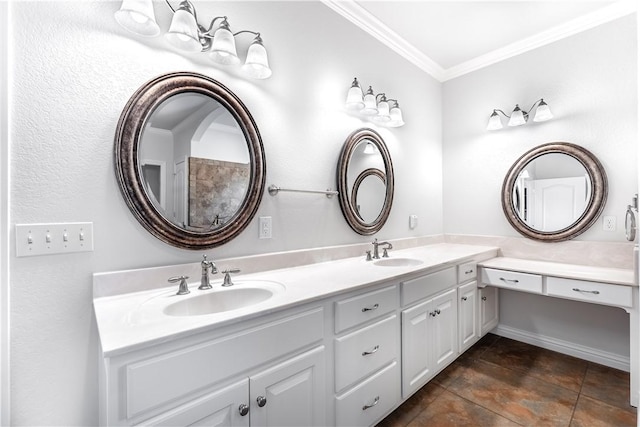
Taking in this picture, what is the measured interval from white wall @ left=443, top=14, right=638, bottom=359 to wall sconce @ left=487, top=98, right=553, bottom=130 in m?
0.09

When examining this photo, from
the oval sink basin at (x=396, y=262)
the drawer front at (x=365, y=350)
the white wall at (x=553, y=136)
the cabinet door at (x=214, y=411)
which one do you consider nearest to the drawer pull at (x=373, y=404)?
the drawer front at (x=365, y=350)

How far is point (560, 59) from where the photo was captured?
2355 millimetres

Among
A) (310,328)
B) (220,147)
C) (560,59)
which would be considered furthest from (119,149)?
(560,59)

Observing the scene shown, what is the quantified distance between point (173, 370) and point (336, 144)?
65.4 inches

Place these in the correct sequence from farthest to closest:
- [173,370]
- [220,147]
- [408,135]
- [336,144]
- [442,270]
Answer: [408,135] → [336,144] → [442,270] → [220,147] → [173,370]

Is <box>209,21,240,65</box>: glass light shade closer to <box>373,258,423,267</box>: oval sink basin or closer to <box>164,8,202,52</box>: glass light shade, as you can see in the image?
<box>164,8,202,52</box>: glass light shade

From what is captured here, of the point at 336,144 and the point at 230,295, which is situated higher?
the point at 336,144

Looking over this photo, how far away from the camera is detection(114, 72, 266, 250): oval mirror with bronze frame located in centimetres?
125

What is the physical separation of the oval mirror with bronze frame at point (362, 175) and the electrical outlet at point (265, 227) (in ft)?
1.99

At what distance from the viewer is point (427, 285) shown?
1801mm

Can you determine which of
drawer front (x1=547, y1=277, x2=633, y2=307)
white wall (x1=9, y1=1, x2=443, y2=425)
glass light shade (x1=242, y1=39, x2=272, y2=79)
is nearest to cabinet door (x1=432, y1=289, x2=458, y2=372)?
drawer front (x1=547, y1=277, x2=633, y2=307)

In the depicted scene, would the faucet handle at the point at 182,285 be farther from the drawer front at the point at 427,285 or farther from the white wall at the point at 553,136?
the white wall at the point at 553,136

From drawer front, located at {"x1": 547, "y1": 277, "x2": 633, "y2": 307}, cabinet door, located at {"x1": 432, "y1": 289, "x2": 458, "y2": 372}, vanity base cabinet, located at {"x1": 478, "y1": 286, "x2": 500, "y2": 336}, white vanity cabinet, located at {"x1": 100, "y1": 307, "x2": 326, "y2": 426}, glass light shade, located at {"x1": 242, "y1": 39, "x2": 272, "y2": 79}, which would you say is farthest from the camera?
vanity base cabinet, located at {"x1": 478, "y1": 286, "x2": 500, "y2": 336}

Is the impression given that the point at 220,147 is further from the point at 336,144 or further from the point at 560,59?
the point at 560,59
